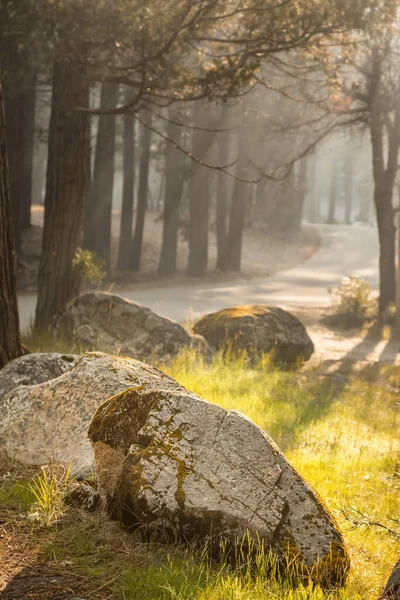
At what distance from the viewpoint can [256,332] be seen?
1111 centimetres

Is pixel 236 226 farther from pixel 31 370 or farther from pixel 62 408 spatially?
pixel 62 408

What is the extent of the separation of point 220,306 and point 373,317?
3645 mm

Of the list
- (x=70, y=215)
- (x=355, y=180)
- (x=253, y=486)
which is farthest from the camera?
(x=355, y=180)

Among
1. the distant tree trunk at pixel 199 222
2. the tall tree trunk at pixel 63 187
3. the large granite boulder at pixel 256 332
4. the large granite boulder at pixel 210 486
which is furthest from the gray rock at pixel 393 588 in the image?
the distant tree trunk at pixel 199 222

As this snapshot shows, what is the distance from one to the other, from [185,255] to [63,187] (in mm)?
19535

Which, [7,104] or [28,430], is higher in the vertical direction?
[7,104]

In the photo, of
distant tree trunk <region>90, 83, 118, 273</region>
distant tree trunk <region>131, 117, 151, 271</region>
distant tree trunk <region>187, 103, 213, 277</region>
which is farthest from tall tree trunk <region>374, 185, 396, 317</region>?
distant tree trunk <region>131, 117, 151, 271</region>

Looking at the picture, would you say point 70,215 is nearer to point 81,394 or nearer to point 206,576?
point 81,394

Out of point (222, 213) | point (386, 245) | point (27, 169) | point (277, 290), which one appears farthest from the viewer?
point (222, 213)

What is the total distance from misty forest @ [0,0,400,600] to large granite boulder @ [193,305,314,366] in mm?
37

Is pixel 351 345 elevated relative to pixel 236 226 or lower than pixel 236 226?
lower

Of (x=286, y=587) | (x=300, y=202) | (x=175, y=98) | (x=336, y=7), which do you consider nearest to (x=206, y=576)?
(x=286, y=587)

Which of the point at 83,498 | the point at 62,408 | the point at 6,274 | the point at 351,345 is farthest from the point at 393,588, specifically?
the point at 351,345

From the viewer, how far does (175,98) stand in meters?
9.27
